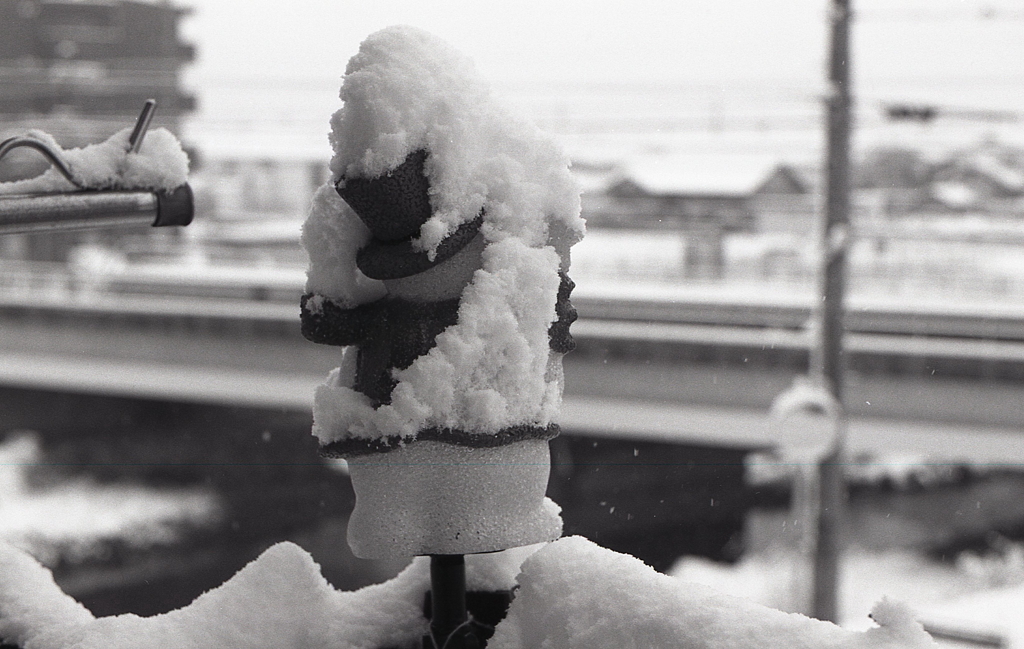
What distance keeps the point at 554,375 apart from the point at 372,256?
0.31 meters

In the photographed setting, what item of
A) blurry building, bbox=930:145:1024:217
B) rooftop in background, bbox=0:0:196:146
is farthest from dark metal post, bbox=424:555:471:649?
blurry building, bbox=930:145:1024:217

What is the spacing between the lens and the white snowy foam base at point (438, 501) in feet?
4.71

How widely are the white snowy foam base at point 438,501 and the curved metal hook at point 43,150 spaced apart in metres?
0.67

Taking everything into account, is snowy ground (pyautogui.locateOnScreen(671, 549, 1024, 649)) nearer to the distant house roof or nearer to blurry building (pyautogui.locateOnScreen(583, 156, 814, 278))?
blurry building (pyautogui.locateOnScreen(583, 156, 814, 278))

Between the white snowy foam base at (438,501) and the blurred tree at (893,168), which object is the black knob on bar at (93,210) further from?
the blurred tree at (893,168)

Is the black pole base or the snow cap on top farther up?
the snow cap on top

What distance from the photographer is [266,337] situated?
10328 mm

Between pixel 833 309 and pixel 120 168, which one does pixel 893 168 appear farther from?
pixel 120 168

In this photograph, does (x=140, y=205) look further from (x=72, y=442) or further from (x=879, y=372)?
(x=72, y=442)

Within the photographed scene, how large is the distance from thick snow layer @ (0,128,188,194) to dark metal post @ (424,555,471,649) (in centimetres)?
79

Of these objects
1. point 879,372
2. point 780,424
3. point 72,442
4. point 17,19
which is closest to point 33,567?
point 780,424

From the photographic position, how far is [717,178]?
9250mm

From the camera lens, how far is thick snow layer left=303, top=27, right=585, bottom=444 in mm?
1399

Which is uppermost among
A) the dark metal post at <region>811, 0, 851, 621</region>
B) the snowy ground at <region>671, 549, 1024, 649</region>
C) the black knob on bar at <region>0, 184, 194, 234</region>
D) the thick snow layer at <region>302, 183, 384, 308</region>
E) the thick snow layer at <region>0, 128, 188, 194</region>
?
the thick snow layer at <region>0, 128, 188, 194</region>
